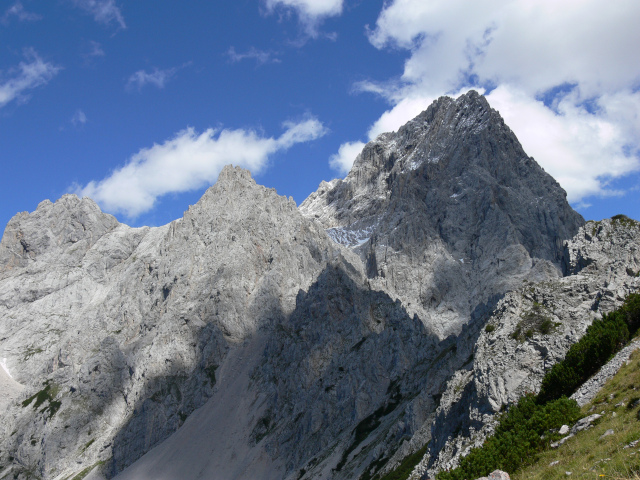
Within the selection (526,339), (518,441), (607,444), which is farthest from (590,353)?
(607,444)

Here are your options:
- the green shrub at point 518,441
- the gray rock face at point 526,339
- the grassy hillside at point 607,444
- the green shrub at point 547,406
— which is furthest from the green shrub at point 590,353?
the grassy hillside at point 607,444

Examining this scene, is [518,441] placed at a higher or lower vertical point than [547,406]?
lower

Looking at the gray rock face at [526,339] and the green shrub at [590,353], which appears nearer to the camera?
the green shrub at [590,353]

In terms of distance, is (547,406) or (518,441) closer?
(518,441)

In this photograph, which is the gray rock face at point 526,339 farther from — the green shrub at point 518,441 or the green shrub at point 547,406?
the green shrub at point 518,441

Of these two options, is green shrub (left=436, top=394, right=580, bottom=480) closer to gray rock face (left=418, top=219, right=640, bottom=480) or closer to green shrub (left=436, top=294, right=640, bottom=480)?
green shrub (left=436, top=294, right=640, bottom=480)

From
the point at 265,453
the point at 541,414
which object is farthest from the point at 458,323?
the point at 541,414

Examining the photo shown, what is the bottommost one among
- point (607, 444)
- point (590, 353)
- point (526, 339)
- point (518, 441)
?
point (607, 444)

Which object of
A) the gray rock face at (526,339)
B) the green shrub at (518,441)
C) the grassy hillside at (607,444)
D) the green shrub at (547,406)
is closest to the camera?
the grassy hillside at (607,444)

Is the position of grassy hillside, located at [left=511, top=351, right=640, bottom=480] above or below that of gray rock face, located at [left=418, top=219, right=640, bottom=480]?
below

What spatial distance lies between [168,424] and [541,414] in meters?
168

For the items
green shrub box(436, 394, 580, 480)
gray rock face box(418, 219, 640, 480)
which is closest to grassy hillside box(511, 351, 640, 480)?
green shrub box(436, 394, 580, 480)

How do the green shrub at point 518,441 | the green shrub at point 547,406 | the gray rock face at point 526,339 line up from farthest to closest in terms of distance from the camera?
the gray rock face at point 526,339 → the green shrub at point 547,406 → the green shrub at point 518,441

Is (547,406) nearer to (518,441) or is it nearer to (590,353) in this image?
(518,441)
